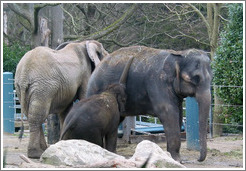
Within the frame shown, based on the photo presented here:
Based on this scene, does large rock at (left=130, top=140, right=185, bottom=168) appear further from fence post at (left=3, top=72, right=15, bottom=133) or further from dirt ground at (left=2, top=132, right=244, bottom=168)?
→ fence post at (left=3, top=72, right=15, bottom=133)

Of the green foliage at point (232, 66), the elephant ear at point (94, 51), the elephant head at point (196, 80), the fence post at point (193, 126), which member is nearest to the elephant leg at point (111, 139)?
the elephant head at point (196, 80)

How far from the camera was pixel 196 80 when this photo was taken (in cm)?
839

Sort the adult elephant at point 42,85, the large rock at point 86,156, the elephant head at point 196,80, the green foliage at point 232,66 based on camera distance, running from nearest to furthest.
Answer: the large rock at point 86,156
the elephant head at point 196,80
the adult elephant at point 42,85
the green foliage at point 232,66

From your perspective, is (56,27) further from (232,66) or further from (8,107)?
(232,66)

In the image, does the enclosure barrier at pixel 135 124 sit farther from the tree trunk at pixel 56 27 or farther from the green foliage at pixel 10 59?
the tree trunk at pixel 56 27

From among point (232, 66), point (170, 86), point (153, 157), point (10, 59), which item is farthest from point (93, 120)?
point (10, 59)

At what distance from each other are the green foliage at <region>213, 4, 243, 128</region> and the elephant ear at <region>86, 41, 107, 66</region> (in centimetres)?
251

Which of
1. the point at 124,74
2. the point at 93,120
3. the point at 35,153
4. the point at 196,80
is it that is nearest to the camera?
the point at 93,120

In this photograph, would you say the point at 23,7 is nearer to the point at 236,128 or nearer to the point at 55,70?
the point at 55,70

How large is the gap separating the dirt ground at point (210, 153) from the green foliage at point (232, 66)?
2.24 ft

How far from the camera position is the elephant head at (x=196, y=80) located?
830 centimetres

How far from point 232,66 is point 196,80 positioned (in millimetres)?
2761

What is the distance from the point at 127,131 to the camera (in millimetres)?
11711

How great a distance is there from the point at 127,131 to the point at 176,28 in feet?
26.1
